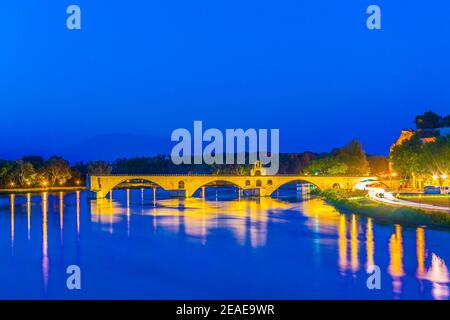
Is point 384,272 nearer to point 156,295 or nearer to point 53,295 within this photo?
point 156,295

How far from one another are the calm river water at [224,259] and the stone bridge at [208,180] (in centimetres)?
3829

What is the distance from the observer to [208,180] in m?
89.9

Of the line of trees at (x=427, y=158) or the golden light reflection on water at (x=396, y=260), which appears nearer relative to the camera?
the golden light reflection on water at (x=396, y=260)

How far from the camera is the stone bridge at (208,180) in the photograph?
85.1 m

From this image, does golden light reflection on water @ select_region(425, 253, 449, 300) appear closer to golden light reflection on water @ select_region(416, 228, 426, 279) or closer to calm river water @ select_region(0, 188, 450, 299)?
calm river water @ select_region(0, 188, 450, 299)

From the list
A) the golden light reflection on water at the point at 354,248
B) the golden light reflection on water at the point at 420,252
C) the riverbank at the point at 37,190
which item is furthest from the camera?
the riverbank at the point at 37,190

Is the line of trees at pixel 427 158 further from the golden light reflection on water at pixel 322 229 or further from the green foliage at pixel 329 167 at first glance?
the green foliage at pixel 329 167

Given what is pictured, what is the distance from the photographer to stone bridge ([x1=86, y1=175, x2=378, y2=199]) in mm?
85125

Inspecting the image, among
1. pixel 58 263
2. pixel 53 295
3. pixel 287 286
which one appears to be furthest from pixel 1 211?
pixel 287 286

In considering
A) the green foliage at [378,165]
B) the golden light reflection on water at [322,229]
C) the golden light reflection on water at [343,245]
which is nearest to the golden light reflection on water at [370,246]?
the golden light reflection on water at [322,229]

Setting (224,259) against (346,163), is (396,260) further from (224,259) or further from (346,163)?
(346,163)

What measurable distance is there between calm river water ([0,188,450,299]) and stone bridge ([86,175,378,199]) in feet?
126

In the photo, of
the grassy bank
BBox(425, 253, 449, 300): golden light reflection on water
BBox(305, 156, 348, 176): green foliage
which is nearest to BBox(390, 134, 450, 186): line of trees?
the grassy bank

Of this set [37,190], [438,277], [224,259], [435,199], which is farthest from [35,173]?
[438,277]
